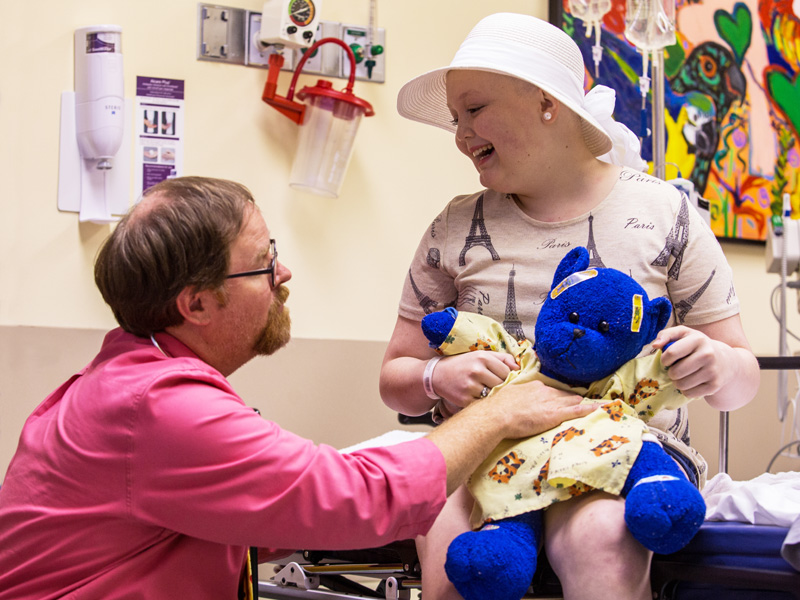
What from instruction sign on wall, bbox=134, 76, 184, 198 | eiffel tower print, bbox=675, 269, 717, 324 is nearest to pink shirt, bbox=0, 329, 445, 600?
eiffel tower print, bbox=675, 269, 717, 324

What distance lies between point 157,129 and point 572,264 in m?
1.89

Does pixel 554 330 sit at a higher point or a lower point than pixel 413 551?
higher

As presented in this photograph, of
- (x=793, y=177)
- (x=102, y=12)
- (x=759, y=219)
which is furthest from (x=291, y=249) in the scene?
(x=793, y=177)

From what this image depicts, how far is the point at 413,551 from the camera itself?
167cm

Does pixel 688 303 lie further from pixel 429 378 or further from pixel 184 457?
pixel 184 457

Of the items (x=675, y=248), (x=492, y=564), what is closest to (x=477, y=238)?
(x=675, y=248)

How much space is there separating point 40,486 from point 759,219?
3.31m

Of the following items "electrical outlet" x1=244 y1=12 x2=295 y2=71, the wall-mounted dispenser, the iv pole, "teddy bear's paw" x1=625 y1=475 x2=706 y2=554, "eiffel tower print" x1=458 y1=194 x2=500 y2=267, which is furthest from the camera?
"electrical outlet" x1=244 y1=12 x2=295 y2=71

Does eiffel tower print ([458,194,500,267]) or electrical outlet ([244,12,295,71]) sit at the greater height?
electrical outlet ([244,12,295,71])

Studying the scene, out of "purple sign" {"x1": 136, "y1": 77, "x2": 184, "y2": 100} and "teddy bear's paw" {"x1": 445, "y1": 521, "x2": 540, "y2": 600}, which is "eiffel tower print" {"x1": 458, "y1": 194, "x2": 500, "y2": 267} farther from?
"purple sign" {"x1": 136, "y1": 77, "x2": 184, "y2": 100}

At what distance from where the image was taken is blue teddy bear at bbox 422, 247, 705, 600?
3.59ft

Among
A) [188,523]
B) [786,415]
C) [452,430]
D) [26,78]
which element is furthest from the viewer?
[786,415]

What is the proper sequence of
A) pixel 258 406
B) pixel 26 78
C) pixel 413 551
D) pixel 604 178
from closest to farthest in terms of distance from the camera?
1. pixel 604 178
2. pixel 413 551
3. pixel 26 78
4. pixel 258 406

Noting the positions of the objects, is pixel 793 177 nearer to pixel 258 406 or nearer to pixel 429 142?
pixel 429 142
